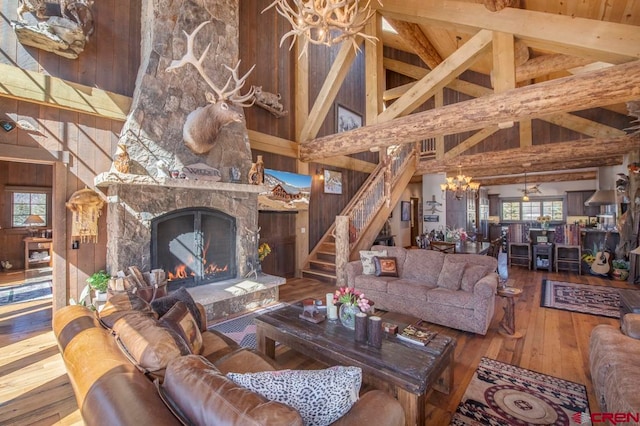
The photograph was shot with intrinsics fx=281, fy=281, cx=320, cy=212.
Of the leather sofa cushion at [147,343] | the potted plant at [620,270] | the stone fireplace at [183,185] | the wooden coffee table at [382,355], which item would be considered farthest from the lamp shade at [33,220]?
the potted plant at [620,270]

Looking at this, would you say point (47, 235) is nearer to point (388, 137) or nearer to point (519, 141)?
point (388, 137)

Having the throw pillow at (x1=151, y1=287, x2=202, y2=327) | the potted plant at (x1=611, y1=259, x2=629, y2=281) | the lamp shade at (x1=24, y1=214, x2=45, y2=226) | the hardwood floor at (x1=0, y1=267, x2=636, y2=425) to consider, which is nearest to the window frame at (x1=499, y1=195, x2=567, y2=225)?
the potted plant at (x1=611, y1=259, x2=629, y2=281)

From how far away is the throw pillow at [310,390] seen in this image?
122 centimetres

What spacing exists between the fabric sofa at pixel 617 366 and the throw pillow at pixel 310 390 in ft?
5.71

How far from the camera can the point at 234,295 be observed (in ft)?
14.4

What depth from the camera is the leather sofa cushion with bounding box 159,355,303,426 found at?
0.97 m

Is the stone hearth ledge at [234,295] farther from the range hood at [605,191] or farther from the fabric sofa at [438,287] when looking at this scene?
the range hood at [605,191]

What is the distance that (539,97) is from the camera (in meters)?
3.97

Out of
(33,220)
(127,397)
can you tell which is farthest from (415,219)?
(33,220)

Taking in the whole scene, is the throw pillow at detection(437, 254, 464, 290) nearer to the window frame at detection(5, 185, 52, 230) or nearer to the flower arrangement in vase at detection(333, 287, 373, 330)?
the flower arrangement in vase at detection(333, 287, 373, 330)

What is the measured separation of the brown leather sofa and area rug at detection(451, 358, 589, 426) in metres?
1.29

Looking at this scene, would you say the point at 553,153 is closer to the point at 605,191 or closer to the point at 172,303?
the point at 605,191

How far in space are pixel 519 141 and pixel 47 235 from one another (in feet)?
44.6

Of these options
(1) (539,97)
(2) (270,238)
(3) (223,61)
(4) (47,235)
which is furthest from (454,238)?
(4) (47,235)
